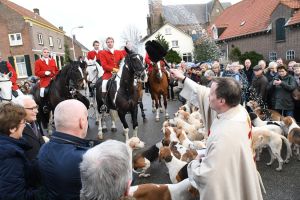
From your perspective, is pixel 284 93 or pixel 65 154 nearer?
pixel 65 154

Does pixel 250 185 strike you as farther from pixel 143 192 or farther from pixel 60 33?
pixel 60 33

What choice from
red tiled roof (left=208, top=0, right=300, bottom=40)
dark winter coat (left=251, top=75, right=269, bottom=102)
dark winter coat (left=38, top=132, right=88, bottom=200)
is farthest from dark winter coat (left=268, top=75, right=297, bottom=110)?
red tiled roof (left=208, top=0, right=300, bottom=40)

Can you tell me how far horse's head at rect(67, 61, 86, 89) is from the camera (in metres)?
8.60

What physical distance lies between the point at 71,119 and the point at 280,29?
28188mm

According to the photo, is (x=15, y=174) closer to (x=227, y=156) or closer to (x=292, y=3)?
(x=227, y=156)

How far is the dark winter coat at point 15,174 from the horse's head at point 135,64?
5269 millimetres

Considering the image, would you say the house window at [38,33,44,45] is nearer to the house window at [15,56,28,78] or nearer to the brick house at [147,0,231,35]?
the house window at [15,56,28,78]

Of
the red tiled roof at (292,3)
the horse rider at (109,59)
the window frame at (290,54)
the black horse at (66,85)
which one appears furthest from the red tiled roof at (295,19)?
the black horse at (66,85)

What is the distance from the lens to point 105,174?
1820 millimetres

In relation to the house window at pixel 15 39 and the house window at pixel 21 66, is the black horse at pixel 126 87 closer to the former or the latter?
the house window at pixel 21 66

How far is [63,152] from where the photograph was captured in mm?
2215

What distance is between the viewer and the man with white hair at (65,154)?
2166mm

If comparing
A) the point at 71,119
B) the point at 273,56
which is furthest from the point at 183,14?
the point at 71,119

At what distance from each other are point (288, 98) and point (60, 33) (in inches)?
1801
